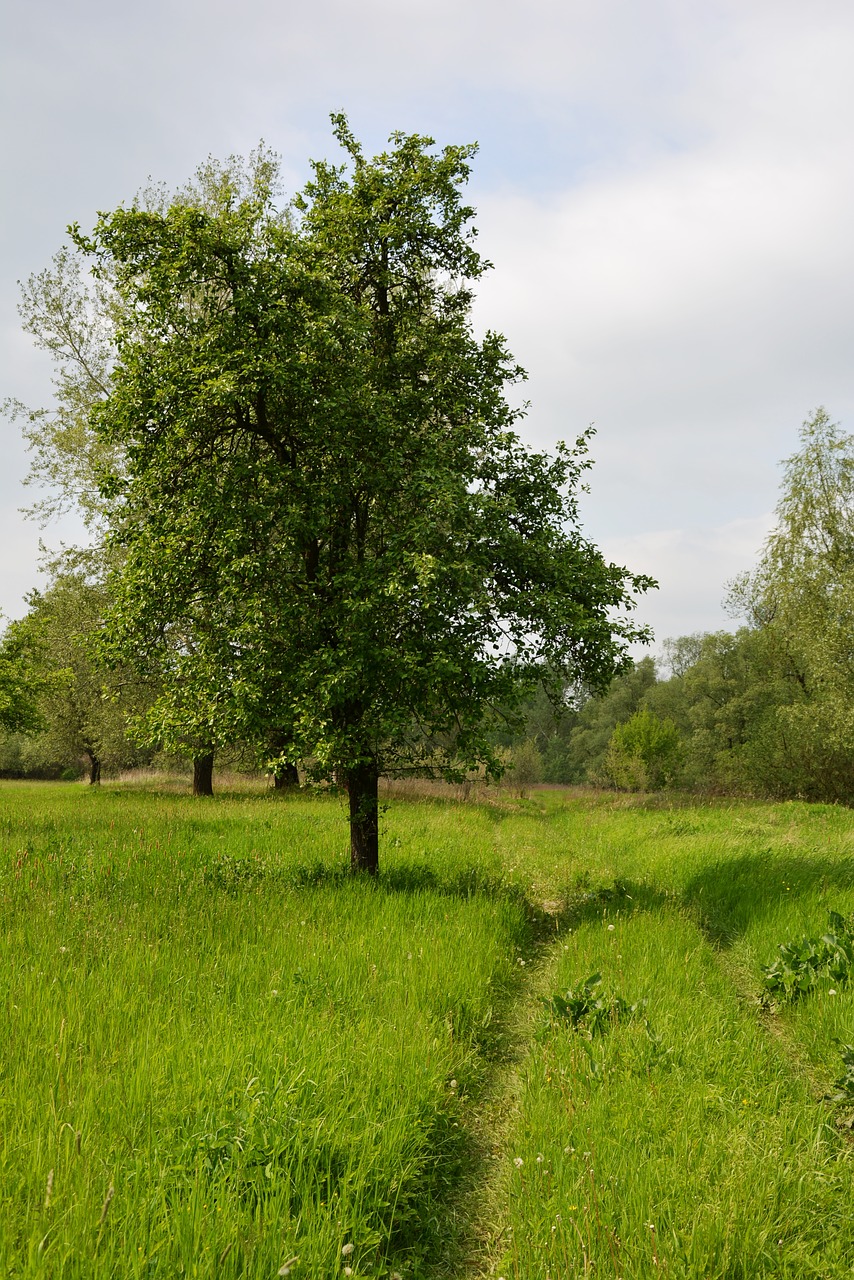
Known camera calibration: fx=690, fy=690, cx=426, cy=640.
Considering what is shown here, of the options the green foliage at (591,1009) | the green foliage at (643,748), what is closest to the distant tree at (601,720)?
the green foliage at (643,748)

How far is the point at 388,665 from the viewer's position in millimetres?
10234

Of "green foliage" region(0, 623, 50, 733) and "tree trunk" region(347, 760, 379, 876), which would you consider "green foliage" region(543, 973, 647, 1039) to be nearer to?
"tree trunk" region(347, 760, 379, 876)

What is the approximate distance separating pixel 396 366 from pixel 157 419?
4.16m

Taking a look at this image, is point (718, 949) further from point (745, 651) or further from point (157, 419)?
point (745, 651)

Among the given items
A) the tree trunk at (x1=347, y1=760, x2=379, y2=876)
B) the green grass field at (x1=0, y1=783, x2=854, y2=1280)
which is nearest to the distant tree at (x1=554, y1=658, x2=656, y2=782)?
the tree trunk at (x1=347, y1=760, x2=379, y2=876)

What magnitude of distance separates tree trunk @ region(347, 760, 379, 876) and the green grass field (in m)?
1.34

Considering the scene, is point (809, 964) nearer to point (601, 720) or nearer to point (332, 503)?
point (332, 503)

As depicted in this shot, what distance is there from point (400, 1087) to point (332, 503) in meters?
8.24

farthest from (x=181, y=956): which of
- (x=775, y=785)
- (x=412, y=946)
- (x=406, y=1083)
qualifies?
(x=775, y=785)

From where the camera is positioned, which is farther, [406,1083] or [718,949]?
[718,949]

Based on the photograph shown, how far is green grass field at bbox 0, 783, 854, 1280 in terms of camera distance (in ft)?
12.0

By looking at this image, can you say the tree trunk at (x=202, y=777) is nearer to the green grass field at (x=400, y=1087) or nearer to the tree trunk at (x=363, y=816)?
the tree trunk at (x=363, y=816)

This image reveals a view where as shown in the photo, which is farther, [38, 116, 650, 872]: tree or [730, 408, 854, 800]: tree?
[730, 408, 854, 800]: tree

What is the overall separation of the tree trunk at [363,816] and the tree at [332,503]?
5cm
